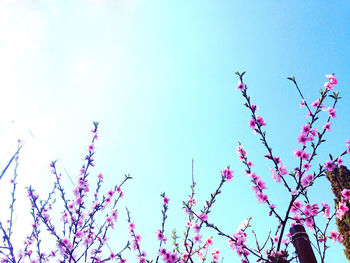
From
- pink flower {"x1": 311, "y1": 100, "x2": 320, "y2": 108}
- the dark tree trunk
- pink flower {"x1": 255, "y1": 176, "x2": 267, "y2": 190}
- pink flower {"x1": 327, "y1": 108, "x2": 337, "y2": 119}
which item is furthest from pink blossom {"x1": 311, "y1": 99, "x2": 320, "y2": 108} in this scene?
the dark tree trunk

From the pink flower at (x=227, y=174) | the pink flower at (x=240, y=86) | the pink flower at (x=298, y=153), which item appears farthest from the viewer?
the pink flower at (x=227, y=174)

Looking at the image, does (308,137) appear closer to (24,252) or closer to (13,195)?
(13,195)

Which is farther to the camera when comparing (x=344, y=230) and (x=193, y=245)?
(x=344, y=230)

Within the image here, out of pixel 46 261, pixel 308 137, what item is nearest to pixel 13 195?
pixel 46 261

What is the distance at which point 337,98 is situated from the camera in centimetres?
351

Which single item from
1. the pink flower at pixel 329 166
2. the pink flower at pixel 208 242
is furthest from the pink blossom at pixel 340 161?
the pink flower at pixel 208 242

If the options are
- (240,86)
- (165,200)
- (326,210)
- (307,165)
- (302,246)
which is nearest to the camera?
(302,246)

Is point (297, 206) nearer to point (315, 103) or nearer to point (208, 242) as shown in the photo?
point (315, 103)

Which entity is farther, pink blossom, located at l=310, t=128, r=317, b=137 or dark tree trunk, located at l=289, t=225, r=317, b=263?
pink blossom, located at l=310, t=128, r=317, b=137

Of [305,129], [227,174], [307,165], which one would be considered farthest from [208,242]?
[305,129]

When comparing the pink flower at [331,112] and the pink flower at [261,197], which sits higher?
the pink flower at [331,112]

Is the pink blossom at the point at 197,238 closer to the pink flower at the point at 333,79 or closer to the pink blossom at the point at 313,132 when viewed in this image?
the pink blossom at the point at 313,132

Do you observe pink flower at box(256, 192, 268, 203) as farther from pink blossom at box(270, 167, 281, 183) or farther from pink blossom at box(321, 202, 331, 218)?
pink blossom at box(321, 202, 331, 218)

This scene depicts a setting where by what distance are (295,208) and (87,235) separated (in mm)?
4211
